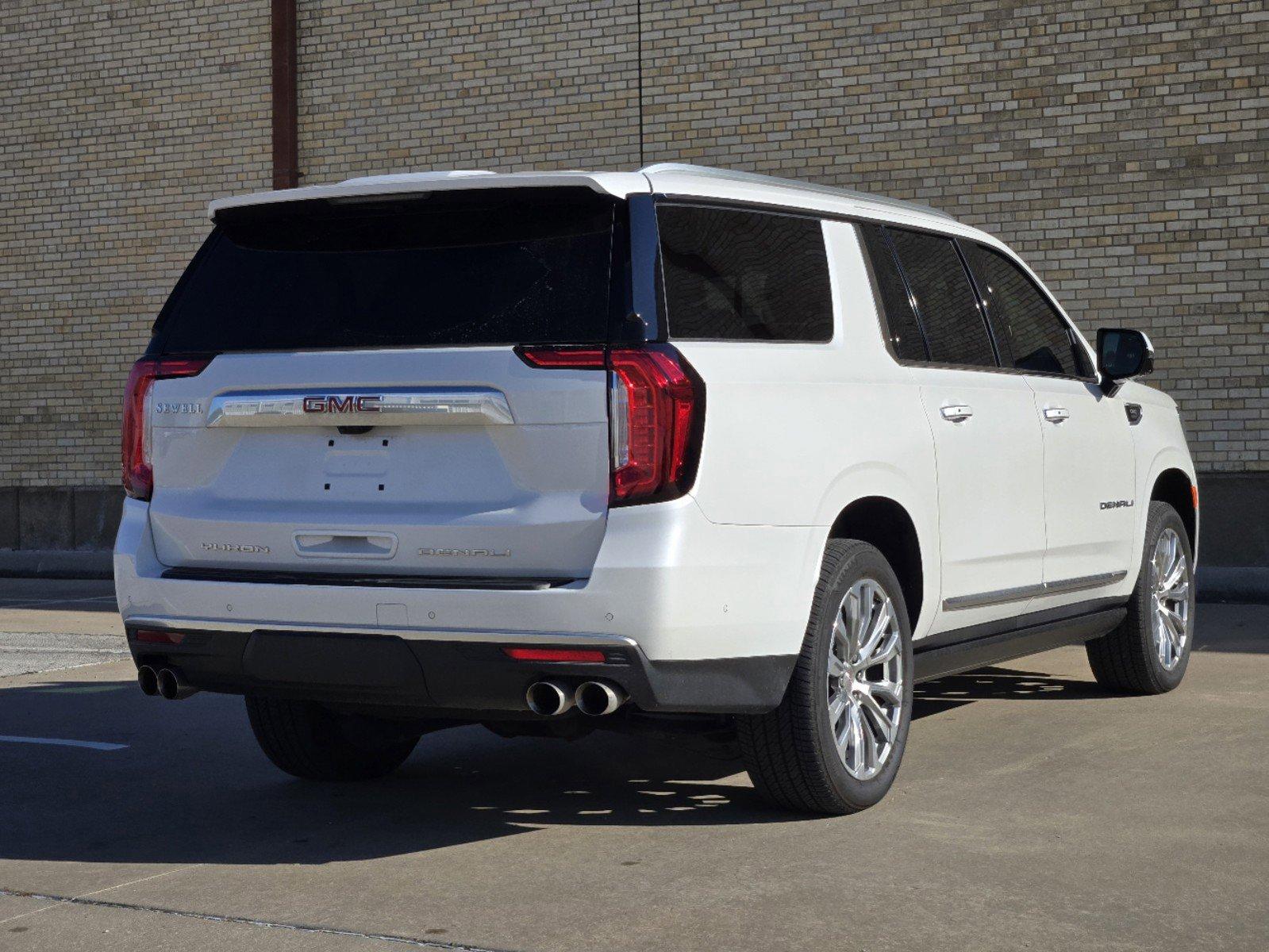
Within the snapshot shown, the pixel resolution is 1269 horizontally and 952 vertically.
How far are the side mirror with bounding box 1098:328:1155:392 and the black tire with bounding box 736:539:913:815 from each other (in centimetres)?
231

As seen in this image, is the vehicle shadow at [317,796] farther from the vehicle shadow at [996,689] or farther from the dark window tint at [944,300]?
the dark window tint at [944,300]

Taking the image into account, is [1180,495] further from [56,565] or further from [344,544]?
[56,565]

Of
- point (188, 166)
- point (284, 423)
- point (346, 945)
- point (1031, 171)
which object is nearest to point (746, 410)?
point (284, 423)

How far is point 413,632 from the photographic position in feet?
15.4

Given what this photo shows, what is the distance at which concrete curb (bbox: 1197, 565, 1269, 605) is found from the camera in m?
12.3

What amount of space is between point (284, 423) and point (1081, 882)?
8.14ft

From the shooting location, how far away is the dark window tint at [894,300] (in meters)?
5.77

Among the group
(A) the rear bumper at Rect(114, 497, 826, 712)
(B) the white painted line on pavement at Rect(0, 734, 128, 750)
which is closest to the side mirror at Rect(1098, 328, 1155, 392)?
→ (A) the rear bumper at Rect(114, 497, 826, 712)

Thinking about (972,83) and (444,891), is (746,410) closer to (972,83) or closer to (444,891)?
(444,891)

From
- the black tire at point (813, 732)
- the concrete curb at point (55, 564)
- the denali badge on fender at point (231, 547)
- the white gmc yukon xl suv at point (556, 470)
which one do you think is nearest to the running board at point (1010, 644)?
the white gmc yukon xl suv at point (556, 470)

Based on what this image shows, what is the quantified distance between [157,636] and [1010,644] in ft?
9.89

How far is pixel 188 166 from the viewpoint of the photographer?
18.4 metres

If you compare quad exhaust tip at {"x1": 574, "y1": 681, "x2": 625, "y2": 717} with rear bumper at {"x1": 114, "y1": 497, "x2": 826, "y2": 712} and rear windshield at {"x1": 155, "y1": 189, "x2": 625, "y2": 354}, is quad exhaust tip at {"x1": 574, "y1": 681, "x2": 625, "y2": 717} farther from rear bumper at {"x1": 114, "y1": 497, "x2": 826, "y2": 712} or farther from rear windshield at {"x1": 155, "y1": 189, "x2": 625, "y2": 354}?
rear windshield at {"x1": 155, "y1": 189, "x2": 625, "y2": 354}

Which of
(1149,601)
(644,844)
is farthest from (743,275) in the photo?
(1149,601)
